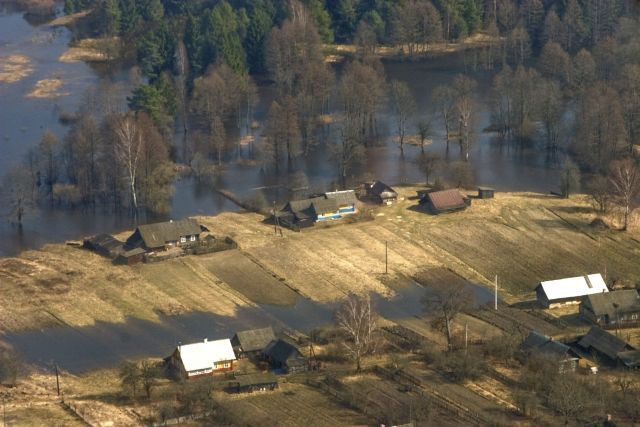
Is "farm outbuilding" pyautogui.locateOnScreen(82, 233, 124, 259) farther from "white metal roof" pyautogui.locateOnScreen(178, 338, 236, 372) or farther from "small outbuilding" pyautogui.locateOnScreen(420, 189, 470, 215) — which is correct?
"small outbuilding" pyautogui.locateOnScreen(420, 189, 470, 215)

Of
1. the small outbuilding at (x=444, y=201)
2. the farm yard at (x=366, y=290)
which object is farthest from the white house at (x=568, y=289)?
the small outbuilding at (x=444, y=201)

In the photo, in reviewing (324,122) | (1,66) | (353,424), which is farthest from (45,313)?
(1,66)

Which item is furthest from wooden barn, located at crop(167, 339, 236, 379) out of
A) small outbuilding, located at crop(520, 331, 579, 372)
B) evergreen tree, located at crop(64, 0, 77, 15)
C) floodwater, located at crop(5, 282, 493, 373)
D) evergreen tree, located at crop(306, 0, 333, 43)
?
evergreen tree, located at crop(64, 0, 77, 15)

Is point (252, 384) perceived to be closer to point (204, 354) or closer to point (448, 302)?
point (204, 354)

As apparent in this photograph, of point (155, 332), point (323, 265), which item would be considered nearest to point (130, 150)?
point (323, 265)

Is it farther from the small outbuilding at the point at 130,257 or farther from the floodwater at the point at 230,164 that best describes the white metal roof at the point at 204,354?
the floodwater at the point at 230,164

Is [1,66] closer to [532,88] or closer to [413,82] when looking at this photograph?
[413,82]
